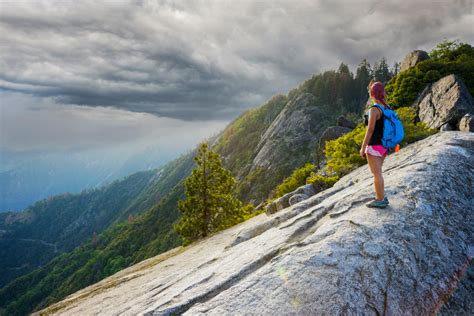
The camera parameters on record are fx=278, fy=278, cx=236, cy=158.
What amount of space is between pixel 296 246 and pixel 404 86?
161 ft

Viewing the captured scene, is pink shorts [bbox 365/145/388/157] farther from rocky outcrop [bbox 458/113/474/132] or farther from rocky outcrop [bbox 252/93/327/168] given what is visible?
rocky outcrop [bbox 252/93/327/168]

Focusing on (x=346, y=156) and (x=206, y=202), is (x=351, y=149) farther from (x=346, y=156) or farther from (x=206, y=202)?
(x=206, y=202)

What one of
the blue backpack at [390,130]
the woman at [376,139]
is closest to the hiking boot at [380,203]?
the woman at [376,139]

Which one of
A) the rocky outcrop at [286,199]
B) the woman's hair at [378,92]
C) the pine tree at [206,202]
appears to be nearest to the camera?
the woman's hair at [378,92]

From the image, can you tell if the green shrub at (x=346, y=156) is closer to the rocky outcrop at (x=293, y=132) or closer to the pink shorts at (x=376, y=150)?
the pink shorts at (x=376, y=150)

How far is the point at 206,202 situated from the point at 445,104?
106 feet

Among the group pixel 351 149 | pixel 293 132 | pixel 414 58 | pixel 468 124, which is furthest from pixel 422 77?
pixel 293 132

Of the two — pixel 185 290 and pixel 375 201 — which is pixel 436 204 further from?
pixel 185 290

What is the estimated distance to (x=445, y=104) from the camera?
34.7 m

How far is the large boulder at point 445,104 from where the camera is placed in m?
32.1

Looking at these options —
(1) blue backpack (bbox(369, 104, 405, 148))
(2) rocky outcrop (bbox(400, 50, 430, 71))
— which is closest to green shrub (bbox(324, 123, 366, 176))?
(1) blue backpack (bbox(369, 104, 405, 148))

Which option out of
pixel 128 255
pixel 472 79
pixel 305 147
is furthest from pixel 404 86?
pixel 128 255

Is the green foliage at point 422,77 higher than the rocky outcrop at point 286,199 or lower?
higher

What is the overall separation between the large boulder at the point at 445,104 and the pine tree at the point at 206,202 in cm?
→ 2653
